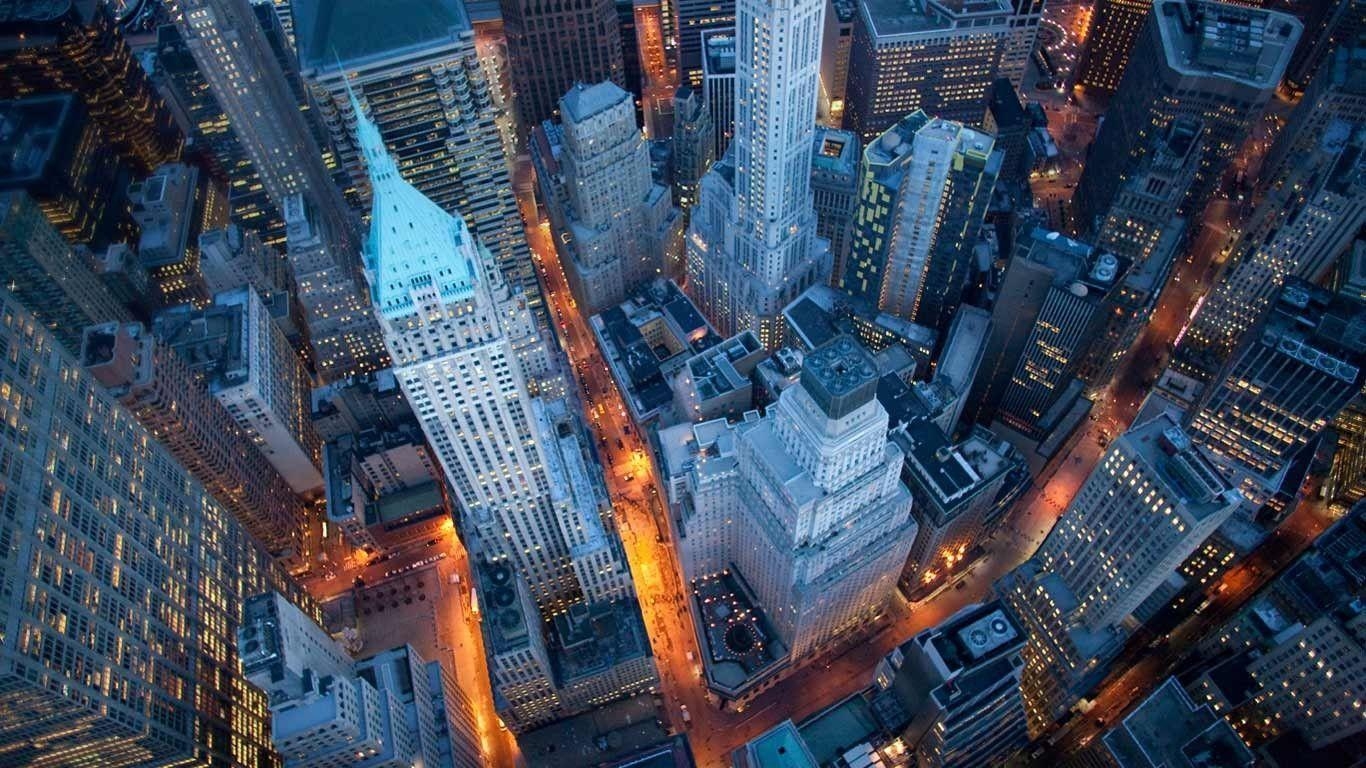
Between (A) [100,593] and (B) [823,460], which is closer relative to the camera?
(A) [100,593]

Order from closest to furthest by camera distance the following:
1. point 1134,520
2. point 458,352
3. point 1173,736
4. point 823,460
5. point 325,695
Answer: point 458,352 → point 325,695 → point 823,460 → point 1173,736 → point 1134,520

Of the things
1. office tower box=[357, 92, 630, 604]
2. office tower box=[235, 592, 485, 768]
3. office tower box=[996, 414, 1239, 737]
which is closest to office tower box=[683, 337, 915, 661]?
office tower box=[996, 414, 1239, 737]

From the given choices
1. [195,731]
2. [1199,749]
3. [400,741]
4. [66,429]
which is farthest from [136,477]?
[1199,749]

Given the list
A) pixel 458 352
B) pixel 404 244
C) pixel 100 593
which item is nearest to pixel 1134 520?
pixel 458 352

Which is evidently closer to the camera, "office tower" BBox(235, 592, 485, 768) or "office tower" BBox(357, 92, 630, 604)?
"office tower" BBox(357, 92, 630, 604)

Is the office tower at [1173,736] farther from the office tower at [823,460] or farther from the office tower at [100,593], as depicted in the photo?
the office tower at [100,593]

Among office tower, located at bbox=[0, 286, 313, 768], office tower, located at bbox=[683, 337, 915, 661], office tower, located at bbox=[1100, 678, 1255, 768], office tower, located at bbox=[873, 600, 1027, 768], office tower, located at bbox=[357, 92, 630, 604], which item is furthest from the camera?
office tower, located at bbox=[873, 600, 1027, 768]

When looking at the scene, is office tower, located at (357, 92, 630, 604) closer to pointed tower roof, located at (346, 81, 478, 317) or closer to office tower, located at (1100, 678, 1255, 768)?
pointed tower roof, located at (346, 81, 478, 317)

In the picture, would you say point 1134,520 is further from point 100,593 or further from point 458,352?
point 100,593
